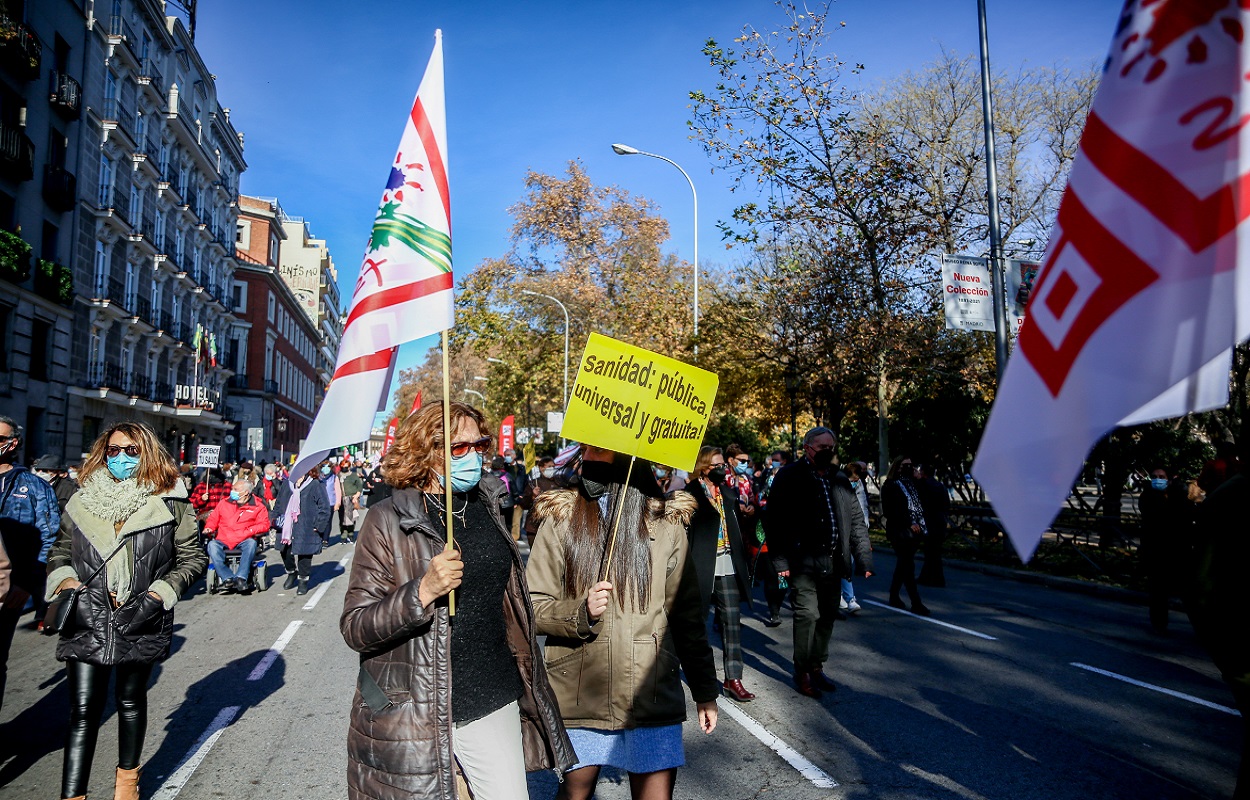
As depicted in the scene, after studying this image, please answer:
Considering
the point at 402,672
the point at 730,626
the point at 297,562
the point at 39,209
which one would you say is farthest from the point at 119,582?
the point at 39,209

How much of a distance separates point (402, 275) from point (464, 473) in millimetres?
808

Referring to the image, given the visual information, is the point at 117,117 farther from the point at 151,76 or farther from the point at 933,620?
the point at 933,620

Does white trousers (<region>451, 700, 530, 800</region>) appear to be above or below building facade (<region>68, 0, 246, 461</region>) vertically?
below

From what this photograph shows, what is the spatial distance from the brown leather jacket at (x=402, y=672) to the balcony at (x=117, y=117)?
1265 inches

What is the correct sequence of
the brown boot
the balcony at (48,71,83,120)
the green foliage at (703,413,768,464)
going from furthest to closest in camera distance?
the green foliage at (703,413,768,464)
the balcony at (48,71,83,120)
the brown boot

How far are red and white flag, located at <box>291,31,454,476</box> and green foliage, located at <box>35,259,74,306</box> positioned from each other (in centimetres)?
2587

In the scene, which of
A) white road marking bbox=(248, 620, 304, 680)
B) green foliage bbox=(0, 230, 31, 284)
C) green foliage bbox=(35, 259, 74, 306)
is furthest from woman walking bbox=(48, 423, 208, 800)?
green foliage bbox=(35, 259, 74, 306)

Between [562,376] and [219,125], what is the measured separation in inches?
1002

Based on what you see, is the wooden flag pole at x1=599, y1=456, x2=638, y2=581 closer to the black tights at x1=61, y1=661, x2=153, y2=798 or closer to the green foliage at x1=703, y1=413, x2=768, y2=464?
the black tights at x1=61, y1=661, x2=153, y2=798

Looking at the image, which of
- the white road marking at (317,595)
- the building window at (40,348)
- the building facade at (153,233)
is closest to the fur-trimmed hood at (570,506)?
the white road marking at (317,595)

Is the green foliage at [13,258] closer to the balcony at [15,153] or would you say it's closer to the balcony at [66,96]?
the balcony at [15,153]

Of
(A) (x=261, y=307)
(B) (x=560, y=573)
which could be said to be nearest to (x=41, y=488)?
(B) (x=560, y=573)

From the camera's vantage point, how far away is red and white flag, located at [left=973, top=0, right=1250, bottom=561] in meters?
1.59

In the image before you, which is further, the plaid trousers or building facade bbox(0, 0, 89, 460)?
building facade bbox(0, 0, 89, 460)
